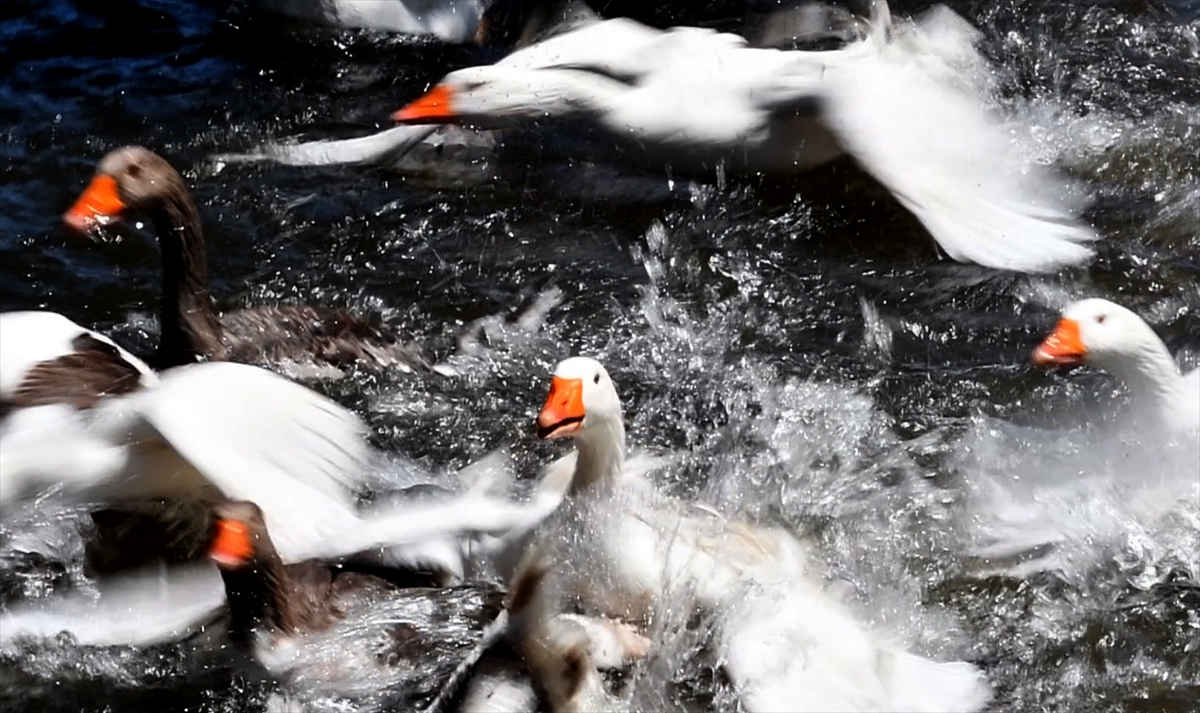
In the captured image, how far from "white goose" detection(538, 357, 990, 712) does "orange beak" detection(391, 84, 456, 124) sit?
2.13 meters

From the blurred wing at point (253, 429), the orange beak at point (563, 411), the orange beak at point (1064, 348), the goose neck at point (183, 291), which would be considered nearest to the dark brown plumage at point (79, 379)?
the blurred wing at point (253, 429)

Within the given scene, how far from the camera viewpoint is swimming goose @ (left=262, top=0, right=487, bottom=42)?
6.85m

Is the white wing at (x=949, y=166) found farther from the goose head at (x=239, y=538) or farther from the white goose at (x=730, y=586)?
the goose head at (x=239, y=538)

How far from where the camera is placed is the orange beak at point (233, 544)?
3771mm

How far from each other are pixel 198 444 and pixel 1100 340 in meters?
2.26

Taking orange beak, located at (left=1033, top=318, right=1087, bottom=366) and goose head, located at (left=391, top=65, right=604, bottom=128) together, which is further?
goose head, located at (left=391, top=65, right=604, bottom=128)

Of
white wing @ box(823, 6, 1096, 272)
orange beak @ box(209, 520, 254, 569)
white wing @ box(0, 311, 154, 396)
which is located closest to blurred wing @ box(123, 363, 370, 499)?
orange beak @ box(209, 520, 254, 569)

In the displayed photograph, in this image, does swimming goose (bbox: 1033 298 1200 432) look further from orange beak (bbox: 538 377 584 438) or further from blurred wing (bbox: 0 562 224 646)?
blurred wing (bbox: 0 562 224 646)

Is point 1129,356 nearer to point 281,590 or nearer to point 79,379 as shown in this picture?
point 281,590

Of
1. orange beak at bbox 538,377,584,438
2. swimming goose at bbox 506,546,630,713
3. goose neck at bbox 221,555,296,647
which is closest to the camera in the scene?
swimming goose at bbox 506,546,630,713

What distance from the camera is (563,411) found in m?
3.75

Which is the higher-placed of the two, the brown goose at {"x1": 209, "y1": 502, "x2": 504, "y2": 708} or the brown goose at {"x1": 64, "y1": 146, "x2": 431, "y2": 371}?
the brown goose at {"x1": 64, "y1": 146, "x2": 431, "y2": 371}

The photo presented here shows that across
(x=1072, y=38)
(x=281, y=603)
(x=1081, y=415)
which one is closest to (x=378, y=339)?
(x=281, y=603)

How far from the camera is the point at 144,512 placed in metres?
4.34
